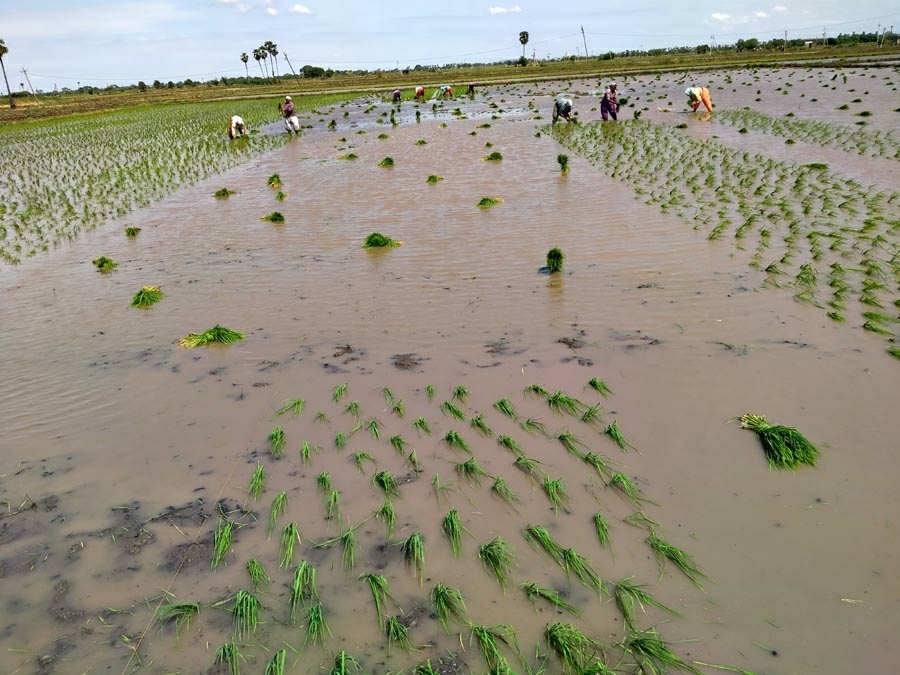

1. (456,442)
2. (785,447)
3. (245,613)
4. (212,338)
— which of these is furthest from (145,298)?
(785,447)

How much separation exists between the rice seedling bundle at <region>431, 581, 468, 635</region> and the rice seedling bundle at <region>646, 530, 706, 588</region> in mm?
1136

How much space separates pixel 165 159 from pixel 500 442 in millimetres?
19545

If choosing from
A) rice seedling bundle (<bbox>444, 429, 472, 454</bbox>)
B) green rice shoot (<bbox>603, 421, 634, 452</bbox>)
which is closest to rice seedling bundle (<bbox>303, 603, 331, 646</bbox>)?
rice seedling bundle (<bbox>444, 429, 472, 454</bbox>)

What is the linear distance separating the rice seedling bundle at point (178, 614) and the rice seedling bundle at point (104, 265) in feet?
24.3

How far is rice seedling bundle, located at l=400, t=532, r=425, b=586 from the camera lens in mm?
3426

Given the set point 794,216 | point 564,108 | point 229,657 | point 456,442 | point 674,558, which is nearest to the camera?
point 229,657

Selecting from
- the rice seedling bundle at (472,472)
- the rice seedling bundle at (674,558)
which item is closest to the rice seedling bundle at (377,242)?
the rice seedling bundle at (472,472)

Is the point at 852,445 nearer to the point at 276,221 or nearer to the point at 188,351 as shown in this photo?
the point at 188,351

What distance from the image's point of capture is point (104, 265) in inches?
361

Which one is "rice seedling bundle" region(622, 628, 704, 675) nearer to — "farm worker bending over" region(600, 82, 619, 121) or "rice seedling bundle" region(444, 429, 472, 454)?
"rice seedling bundle" region(444, 429, 472, 454)

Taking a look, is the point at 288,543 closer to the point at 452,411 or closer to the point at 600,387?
the point at 452,411

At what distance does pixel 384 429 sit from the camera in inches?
190

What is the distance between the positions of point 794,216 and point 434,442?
25.0 ft

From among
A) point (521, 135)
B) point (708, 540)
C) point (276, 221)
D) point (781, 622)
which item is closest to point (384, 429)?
point (708, 540)
